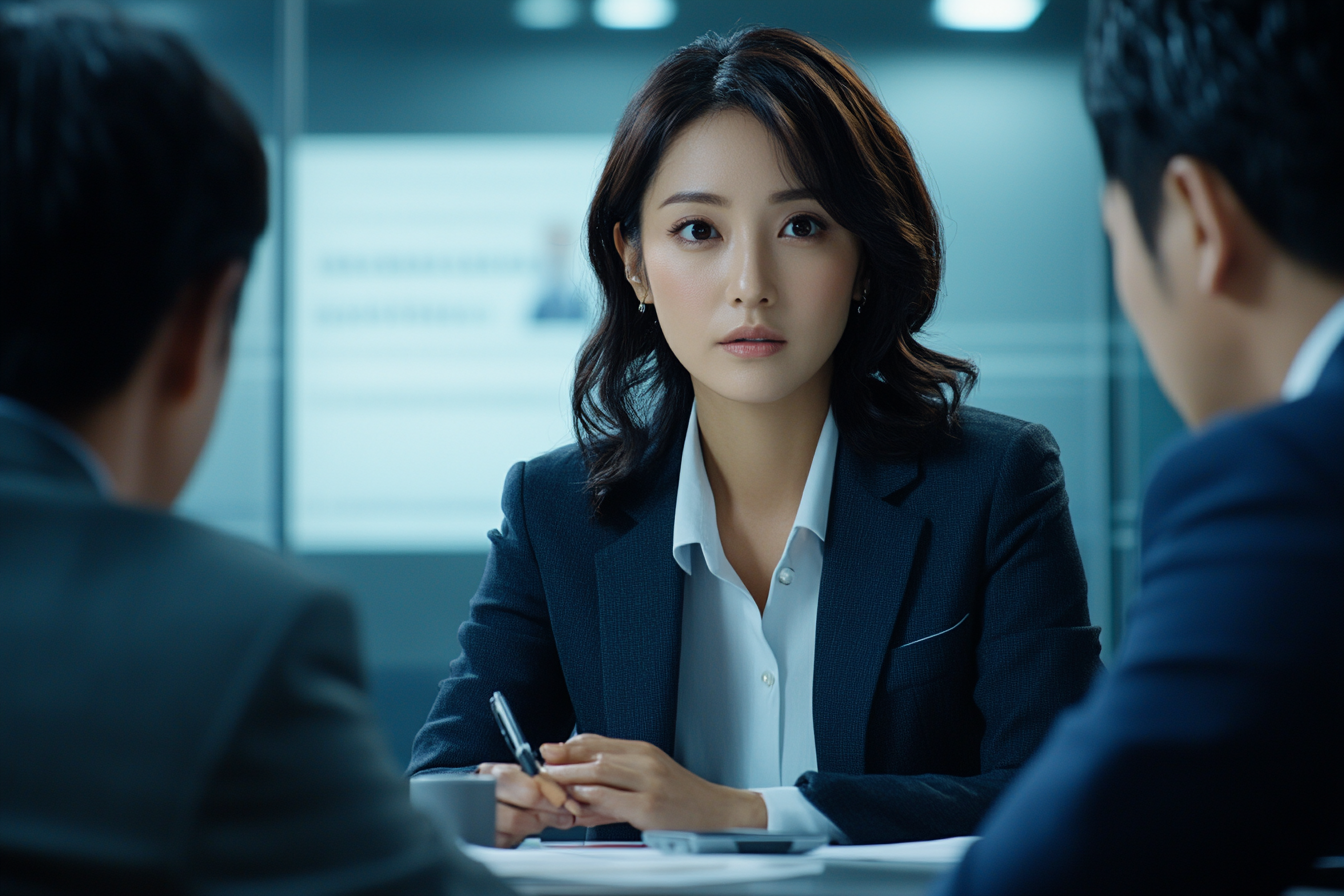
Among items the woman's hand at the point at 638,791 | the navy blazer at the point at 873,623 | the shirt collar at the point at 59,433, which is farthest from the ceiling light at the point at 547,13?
the shirt collar at the point at 59,433

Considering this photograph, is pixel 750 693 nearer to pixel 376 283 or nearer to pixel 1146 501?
pixel 1146 501

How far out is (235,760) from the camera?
634 millimetres

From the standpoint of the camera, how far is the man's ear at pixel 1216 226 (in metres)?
0.84

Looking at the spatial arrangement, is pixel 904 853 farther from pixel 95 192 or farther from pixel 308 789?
pixel 95 192

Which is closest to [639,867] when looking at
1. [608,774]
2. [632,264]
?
[608,774]

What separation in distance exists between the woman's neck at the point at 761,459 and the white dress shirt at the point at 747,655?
0.06 meters

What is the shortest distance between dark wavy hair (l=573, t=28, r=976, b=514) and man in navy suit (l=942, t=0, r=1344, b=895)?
1.01 metres

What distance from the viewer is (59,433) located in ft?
2.43

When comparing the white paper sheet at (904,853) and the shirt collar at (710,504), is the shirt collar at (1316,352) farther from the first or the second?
the shirt collar at (710,504)

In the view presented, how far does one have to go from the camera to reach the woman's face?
1873 millimetres

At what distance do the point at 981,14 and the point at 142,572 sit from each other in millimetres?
3544

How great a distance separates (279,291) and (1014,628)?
2617 mm

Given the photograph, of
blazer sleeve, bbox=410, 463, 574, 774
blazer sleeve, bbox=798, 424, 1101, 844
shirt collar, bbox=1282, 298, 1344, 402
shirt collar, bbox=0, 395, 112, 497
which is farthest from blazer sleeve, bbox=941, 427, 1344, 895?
blazer sleeve, bbox=410, 463, 574, 774

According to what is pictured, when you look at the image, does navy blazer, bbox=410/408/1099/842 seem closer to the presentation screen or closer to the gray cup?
the gray cup
